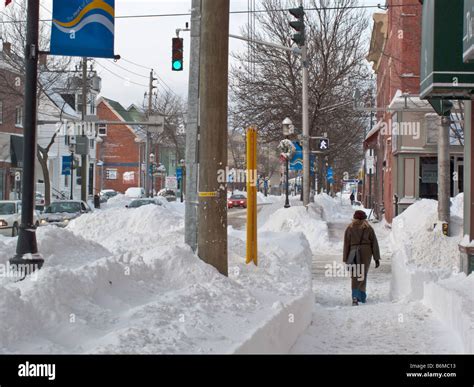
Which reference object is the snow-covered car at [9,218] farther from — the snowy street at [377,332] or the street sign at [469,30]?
the street sign at [469,30]

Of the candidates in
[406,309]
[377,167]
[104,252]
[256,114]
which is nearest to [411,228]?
[406,309]

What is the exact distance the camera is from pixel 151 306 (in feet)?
23.1

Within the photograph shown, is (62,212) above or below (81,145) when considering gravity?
below

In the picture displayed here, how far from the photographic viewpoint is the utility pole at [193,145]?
12195 millimetres

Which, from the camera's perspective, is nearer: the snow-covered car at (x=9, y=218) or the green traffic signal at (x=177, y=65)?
the green traffic signal at (x=177, y=65)

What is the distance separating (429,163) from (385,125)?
504cm

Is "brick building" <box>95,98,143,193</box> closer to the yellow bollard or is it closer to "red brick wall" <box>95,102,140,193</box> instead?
"red brick wall" <box>95,102,140,193</box>

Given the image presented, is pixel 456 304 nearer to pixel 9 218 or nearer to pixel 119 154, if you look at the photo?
pixel 9 218

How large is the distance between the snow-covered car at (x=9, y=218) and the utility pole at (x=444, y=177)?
15209 mm

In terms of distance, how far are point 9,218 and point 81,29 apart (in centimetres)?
1966

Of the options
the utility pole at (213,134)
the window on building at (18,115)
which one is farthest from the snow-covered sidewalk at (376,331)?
the window on building at (18,115)

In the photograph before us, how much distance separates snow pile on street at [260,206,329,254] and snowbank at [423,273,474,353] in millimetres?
12949

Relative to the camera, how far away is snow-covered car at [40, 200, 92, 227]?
3005 cm

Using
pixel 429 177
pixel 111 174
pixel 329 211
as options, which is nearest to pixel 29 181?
pixel 429 177
